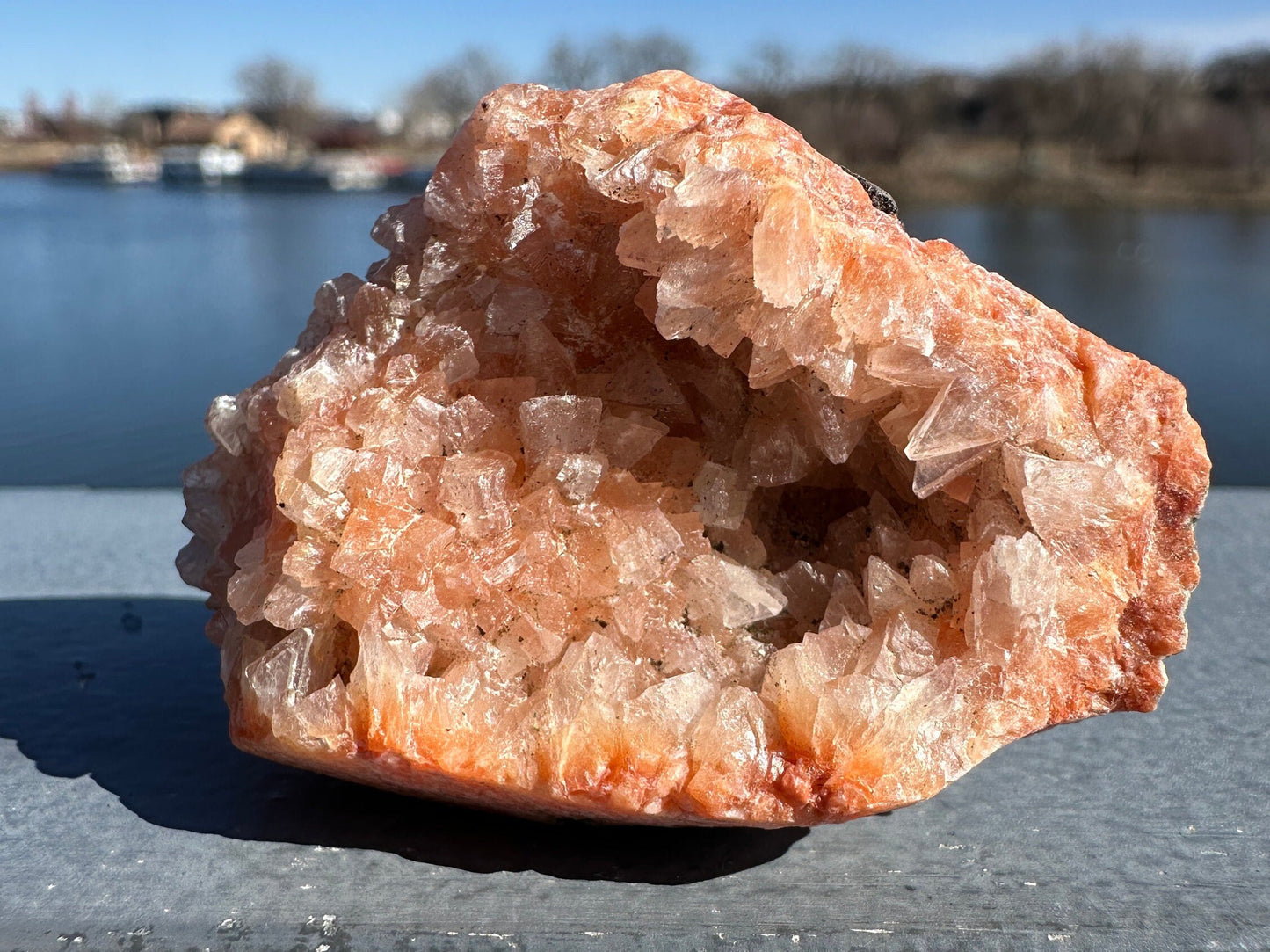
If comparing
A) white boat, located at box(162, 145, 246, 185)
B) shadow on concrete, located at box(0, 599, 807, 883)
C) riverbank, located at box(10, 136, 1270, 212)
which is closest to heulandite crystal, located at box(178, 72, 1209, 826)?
shadow on concrete, located at box(0, 599, 807, 883)

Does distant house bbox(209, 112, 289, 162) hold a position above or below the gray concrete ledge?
below

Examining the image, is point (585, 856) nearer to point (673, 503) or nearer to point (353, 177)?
point (673, 503)

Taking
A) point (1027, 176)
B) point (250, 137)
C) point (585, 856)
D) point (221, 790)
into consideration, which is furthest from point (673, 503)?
point (250, 137)

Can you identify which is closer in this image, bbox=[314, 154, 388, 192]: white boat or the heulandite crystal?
the heulandite crystal

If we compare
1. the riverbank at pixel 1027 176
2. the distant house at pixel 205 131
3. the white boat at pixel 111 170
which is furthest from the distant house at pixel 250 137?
the riverbank at pixel 1027 176

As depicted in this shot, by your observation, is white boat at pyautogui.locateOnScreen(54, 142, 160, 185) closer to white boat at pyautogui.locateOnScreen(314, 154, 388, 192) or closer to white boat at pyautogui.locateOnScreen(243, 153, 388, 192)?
white boat at pyautogui.locateOnScreen(243, 153, 388, 192)

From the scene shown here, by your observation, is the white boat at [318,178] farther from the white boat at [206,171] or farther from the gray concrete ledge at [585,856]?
the gray concrete ledge at [585,856]
